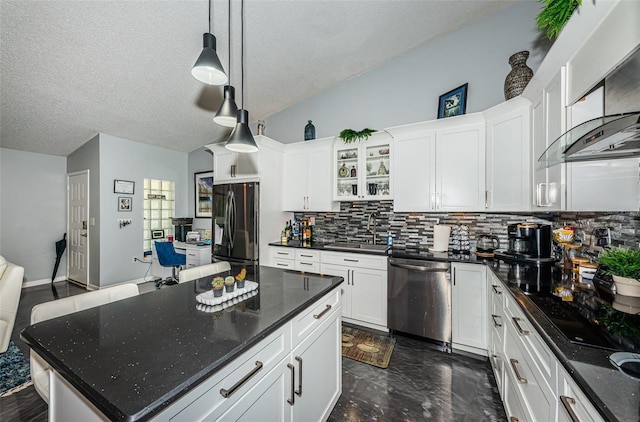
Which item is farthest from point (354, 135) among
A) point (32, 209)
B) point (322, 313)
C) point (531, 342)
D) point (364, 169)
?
point (32, 209)

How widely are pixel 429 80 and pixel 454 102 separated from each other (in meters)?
0.50

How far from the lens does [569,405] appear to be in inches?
32.5

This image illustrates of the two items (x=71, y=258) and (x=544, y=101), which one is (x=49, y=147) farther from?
(x=544, y=101)

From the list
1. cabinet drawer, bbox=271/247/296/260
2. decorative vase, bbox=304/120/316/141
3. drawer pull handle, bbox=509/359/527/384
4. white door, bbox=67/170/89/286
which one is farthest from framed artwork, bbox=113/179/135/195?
drawer pull handle, bbox=509/359/527/384

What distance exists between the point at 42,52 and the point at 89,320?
3.08 metres

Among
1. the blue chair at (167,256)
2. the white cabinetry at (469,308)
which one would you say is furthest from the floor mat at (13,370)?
the white cabinetry at (469,308)

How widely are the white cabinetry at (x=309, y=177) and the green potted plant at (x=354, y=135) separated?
0.64 ft

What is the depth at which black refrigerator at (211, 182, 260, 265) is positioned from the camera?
344 cm

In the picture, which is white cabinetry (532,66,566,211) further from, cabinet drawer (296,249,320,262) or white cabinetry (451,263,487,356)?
cabinet drawer (296,249,320,262)

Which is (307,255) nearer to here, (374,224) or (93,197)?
(374,224)

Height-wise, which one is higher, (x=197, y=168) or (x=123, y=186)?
(x=197, y=168)

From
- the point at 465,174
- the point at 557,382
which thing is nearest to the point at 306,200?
the point at 465,174

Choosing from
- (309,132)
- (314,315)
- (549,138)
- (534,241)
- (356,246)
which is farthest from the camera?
(309,132)

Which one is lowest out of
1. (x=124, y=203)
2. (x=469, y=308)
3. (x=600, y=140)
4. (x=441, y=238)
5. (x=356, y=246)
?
(x=469, y=308)
